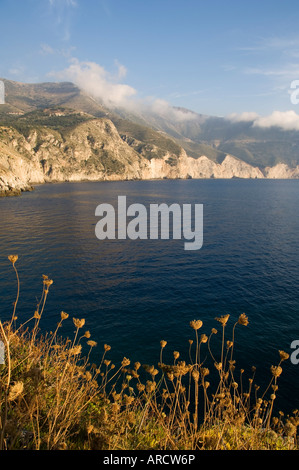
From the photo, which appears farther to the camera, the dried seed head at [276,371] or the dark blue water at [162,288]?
the dark blue water at [162,288]

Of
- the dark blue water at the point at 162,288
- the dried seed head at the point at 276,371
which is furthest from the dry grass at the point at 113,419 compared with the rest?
the dark blue water at the point at 162,288

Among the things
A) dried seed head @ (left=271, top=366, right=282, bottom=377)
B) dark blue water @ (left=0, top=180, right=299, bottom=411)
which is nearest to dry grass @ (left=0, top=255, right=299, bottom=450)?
dried seed head @ (left=271, top=366, right=282, bottom=377)

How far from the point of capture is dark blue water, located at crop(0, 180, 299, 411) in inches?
633

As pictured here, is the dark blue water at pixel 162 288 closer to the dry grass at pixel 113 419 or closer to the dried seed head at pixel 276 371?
the dry grass at pixel 113 419

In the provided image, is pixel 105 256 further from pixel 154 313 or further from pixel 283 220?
pixel 283 220

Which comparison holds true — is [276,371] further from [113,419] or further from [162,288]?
[162,288]

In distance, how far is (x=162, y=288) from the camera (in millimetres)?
Result: 23688

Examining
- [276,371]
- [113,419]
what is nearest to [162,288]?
[113,419]

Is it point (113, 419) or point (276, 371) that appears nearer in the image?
point (276, 371)

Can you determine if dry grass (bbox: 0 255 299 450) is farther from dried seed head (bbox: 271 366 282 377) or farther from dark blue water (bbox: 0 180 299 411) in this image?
dark blue water (bbox: 0 180 299 411)

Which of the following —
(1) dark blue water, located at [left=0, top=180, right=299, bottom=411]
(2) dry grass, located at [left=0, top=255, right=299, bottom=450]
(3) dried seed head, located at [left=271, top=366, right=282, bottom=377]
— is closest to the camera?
(2) dry grass, located at [left=0, top=255, right=299, bottom=450]

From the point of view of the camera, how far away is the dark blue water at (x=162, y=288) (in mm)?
16078

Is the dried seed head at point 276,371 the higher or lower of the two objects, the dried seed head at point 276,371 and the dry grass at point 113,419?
the higher
